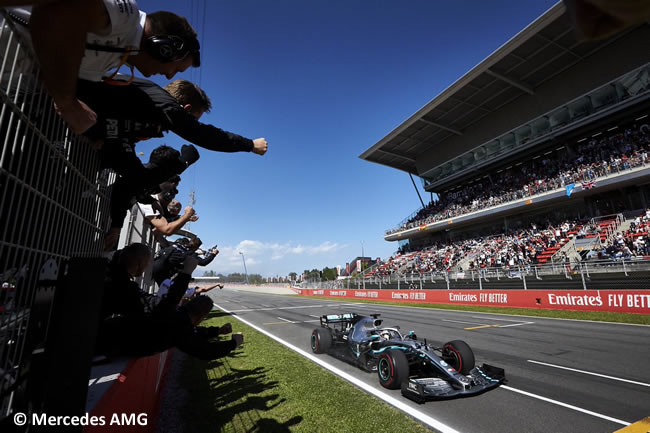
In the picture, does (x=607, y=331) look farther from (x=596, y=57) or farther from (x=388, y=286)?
(x=596, y=57)

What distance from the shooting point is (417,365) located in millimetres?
5098

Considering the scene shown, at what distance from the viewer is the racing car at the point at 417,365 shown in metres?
4.30

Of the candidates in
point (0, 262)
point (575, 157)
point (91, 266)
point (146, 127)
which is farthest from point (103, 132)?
point (575, 157)

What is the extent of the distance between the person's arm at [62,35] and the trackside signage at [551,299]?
16.0 metres

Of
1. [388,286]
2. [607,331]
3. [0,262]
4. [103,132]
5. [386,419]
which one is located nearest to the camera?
[0,262]

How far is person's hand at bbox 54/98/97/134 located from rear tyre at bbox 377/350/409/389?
4.80 metres

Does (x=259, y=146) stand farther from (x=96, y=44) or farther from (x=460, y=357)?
(x=460, y=357)

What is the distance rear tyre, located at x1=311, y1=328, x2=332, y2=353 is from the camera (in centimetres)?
693

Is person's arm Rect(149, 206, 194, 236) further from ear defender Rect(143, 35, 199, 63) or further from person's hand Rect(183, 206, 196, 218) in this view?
ear defender Rect(143, 35, 199, 63)

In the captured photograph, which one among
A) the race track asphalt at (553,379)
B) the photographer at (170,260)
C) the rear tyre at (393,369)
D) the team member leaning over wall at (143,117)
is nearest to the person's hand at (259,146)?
the team member leaning over wall at (143,117)

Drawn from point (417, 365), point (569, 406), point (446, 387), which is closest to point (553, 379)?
point (569, 406)

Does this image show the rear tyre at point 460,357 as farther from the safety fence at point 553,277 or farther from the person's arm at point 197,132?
the safety fence at point 553,277

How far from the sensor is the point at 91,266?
114cm

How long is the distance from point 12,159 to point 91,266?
608 mm
